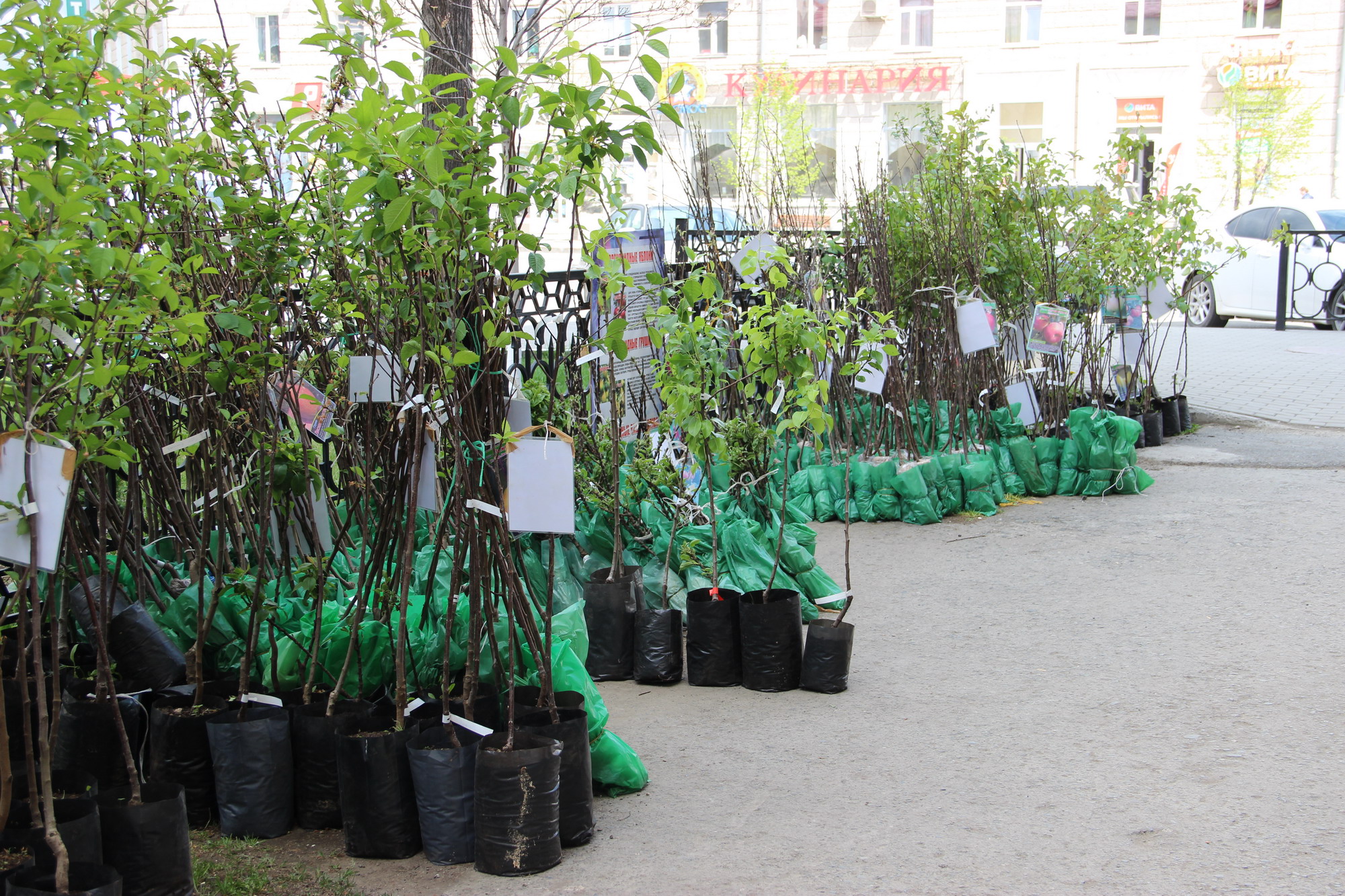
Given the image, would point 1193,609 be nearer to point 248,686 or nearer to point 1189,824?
point 1189,824

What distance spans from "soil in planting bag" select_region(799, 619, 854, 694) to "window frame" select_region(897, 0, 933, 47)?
1023 inches

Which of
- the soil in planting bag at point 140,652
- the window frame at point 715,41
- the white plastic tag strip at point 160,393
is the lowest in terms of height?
the soil in planting bag at point 140,652

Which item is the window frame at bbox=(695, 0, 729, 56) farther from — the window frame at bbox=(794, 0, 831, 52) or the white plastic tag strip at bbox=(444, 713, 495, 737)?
the white plastic tag strip at bbox=(444, 713, 495, 737)

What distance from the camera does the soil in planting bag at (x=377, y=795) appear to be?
277 centimetres

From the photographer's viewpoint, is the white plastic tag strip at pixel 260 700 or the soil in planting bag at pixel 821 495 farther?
the soil in planting bag at pixel 821 495

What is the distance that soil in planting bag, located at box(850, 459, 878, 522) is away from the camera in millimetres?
6359

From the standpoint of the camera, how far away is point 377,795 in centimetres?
278

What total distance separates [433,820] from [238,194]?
1.78 meters

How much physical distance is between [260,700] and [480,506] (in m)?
0.85

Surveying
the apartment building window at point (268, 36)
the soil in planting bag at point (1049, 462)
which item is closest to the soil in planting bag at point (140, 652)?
the soil in planting bag at point (1049, 462)

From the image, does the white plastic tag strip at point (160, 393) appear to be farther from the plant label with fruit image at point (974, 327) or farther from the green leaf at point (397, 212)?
the plant label with fruit image at point (974, 327)

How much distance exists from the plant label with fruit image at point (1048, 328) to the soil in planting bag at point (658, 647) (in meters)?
3.53

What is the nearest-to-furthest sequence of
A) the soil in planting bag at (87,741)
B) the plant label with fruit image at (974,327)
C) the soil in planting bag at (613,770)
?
the soil in planting bag at (87,741), the soil in planting bag at (613,770), the plant label with fruit image at (974,327)

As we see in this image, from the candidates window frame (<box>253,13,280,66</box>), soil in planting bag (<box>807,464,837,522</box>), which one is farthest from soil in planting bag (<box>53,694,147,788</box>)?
window frame (<box>253,13,280,66</box>)
